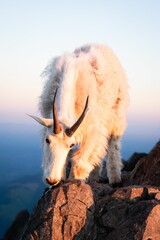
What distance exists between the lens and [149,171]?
8.40 m

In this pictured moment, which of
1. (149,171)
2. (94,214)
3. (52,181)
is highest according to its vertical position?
(149,171)

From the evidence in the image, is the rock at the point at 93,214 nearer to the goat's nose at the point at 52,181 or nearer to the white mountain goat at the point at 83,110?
the goat's nose at the point at 52,181

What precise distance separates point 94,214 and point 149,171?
303cm

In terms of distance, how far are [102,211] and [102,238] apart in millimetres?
423

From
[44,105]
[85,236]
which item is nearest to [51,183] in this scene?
[85,236]

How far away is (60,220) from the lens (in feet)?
18.1

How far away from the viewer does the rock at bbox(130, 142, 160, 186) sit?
316 inches

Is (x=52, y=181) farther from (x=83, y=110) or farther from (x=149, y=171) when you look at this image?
(x=149, y=171)

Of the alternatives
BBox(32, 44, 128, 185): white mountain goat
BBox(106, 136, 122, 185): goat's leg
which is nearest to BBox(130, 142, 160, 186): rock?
BBox(32, 44, 128, 185): white mountain goat

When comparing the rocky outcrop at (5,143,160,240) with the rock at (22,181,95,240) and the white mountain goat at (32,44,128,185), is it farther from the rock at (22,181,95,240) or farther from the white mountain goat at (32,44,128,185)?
the white mountain goat at (32,44,128,185)

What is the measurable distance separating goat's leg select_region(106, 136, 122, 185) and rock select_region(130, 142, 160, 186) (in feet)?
3.84

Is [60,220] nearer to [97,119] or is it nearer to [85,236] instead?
[85,236]

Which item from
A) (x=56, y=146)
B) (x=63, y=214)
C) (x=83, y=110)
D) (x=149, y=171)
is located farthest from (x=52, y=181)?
(x=149, y=171)

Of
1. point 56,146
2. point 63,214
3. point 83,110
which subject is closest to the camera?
point 63,214
